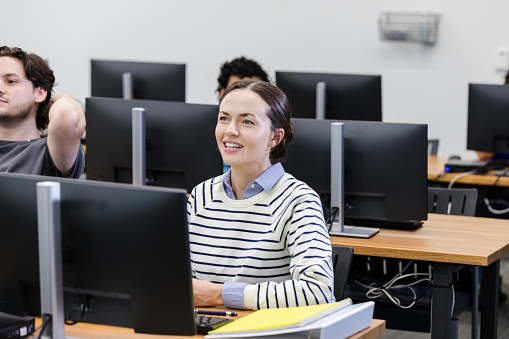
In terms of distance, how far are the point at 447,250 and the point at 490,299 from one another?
32 centimetres

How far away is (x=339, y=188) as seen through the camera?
2.73 meters

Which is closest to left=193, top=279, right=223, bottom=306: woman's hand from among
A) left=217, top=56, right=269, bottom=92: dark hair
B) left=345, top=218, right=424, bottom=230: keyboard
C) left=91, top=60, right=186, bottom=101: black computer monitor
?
left=345, top=218, right=424, bottom=230: keyboard

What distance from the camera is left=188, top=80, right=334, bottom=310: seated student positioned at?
6.12 feet

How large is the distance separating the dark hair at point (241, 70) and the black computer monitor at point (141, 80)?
0.31 meters

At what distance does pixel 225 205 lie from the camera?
6.79 feet

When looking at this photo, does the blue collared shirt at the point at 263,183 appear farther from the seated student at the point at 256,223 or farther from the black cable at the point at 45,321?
the black cable at the point at 45,321

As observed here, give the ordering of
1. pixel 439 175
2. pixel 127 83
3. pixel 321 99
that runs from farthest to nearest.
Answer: pixel 127 83 < pixel 439 175 < pixel 321 99

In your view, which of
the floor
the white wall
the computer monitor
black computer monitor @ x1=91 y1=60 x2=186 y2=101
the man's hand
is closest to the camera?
the computer monitor

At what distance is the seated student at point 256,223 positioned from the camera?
1864 mm

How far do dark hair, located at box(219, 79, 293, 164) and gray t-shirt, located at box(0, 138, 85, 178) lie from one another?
70 centimetres

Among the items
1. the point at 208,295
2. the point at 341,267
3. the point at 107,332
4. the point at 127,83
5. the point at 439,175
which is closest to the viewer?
the point at 107,332

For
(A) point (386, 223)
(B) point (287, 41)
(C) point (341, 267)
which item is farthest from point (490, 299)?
(B) point (287, 41)

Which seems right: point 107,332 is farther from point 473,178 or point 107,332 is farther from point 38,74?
point 473,178

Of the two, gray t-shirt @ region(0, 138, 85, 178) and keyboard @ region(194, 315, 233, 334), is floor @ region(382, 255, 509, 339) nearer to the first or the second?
gray t-shirt @ region(0, 138, 85, 178)
